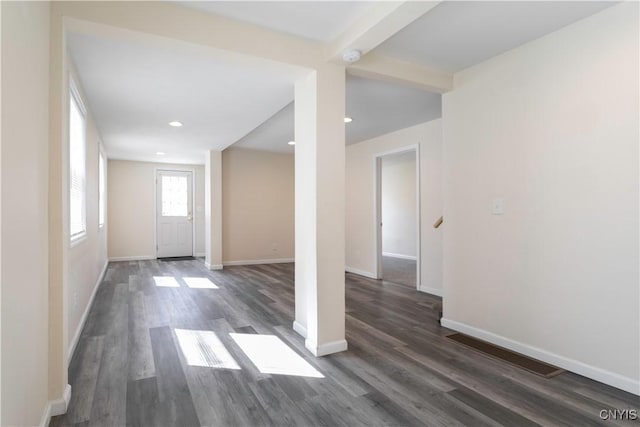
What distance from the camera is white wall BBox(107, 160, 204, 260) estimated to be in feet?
24.3

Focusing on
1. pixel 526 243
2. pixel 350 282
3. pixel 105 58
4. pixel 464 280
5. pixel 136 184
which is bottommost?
pixel 350 282

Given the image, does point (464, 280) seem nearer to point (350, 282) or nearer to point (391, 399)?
point (391, 399)

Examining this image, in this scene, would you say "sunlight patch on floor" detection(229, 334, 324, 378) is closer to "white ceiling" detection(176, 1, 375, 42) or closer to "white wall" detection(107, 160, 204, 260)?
"white ceiling" detection(176, 1, 375, 42)

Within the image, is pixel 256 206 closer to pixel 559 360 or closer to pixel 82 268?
pixel 82 268

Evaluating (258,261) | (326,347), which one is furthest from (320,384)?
(258,261)

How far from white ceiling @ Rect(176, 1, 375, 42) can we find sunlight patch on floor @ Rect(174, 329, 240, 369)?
2.47 meters

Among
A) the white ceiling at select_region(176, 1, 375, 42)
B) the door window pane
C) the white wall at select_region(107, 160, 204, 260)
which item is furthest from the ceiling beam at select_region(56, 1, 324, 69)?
the door window pane

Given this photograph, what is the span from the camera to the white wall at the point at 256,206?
6.93 meters

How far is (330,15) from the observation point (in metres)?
2.20

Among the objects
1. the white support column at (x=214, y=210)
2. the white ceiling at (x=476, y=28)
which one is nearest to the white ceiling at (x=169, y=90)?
the white ceiling at (x=476, y=28)

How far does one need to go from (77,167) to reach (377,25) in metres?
3.01

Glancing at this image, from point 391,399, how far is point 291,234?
5.67m

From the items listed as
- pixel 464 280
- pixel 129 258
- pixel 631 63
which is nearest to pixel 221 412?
pixel 464 280

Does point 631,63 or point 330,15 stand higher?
point 330,15
